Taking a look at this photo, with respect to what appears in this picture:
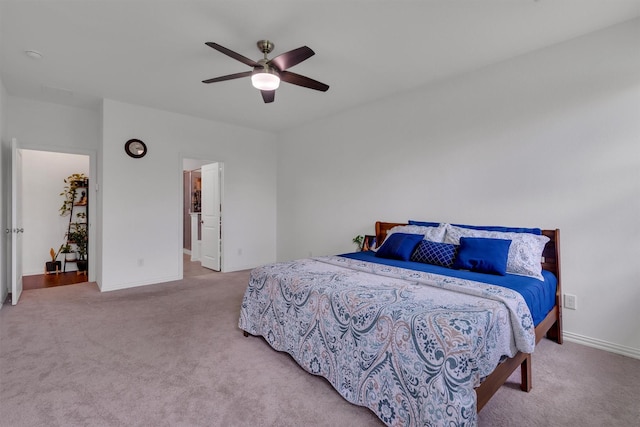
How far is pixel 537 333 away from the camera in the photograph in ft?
6.98

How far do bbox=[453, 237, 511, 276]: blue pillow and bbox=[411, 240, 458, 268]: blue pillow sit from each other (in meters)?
0.07

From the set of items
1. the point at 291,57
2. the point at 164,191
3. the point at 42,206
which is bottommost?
the point at 42,206

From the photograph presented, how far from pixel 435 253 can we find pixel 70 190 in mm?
6217

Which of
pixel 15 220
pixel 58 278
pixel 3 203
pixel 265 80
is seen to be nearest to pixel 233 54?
pixel 265 80

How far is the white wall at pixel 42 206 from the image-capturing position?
5.07 meters

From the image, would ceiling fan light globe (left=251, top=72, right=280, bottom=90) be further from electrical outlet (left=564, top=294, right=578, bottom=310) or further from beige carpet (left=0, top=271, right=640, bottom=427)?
electrical outlet (left=564, top=294, right=578, bottom=310)

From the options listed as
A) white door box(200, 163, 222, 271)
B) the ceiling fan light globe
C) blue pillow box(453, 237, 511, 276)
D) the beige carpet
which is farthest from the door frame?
blue pillow box(453, 237, 511, 276)

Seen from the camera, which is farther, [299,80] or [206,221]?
[206,221]

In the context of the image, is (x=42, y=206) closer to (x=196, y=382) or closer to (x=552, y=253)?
(x=196, y=382)

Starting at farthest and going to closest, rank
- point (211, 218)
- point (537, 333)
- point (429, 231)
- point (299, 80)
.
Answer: point (211, 218), point (429, 231), point (299, 80), point (537, 333)

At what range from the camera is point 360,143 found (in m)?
4.39

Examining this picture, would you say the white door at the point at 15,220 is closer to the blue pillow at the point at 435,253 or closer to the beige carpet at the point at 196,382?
the beige carpet at the point at 196,382

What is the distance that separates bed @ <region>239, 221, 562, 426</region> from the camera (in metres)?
1.34

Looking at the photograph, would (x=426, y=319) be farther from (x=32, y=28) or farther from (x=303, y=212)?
(x=303, y=212)
